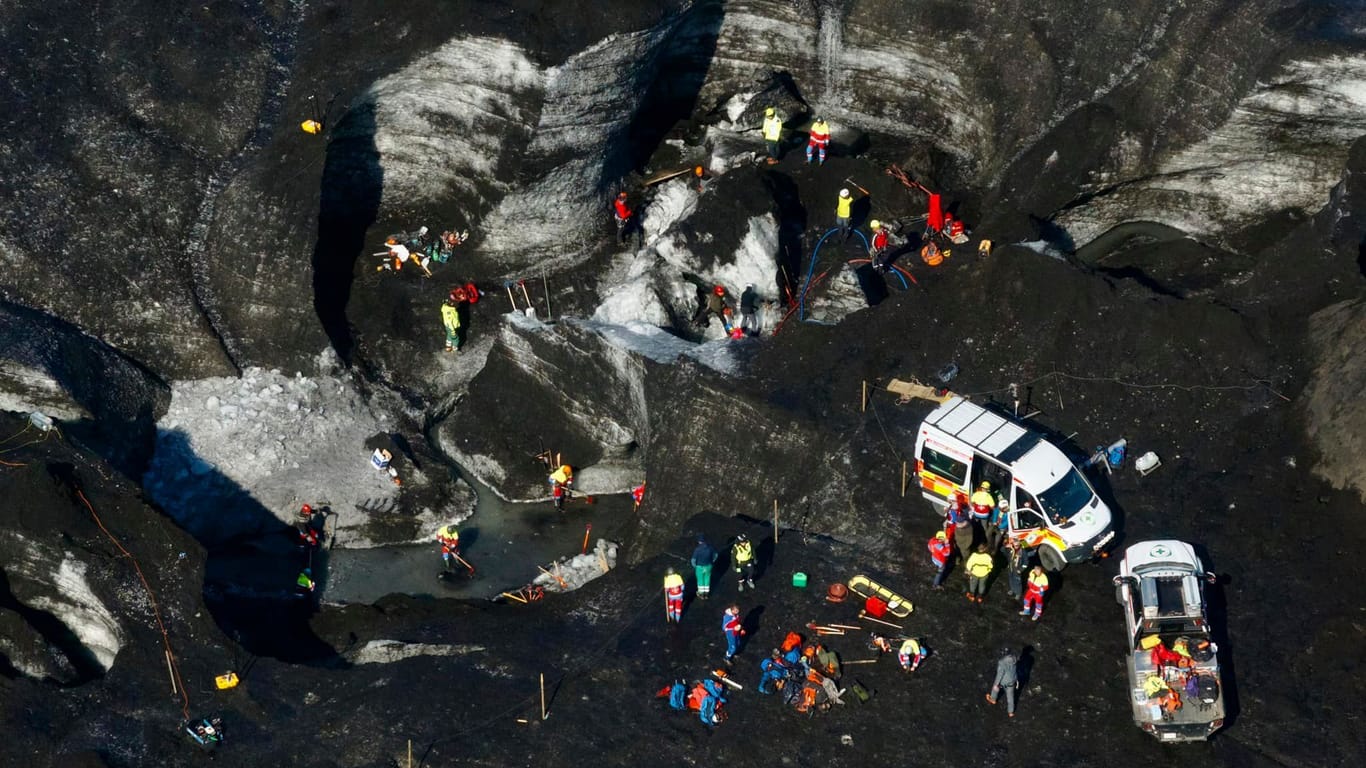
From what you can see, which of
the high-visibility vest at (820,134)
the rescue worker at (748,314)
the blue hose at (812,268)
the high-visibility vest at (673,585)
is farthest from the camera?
the high-visibility vest at (820,134)

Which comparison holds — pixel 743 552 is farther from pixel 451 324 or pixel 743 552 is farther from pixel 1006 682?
pixel 451 324

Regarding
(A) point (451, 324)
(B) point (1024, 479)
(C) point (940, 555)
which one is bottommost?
(C) point (940, 555)

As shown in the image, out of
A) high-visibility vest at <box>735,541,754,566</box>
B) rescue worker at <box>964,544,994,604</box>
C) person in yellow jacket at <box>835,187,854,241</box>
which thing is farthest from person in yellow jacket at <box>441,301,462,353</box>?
rescue worker at <box>964,544,994,604</box>

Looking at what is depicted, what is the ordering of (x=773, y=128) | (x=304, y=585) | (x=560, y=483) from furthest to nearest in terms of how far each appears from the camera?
(x=773, y=128) < (x=560, y=483) < (x=304, y=585)

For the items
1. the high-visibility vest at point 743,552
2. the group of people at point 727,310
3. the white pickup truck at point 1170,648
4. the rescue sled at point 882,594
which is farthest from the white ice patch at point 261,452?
the white pickup truck at point 1170,648

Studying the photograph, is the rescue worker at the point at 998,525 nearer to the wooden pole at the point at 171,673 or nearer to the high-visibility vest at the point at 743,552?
the high-visibility vest at the point at 743,552

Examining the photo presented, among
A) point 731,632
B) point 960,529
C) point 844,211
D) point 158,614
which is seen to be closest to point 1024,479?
point 960,529
